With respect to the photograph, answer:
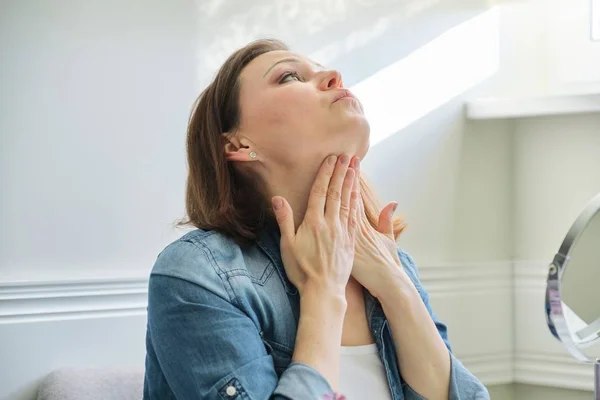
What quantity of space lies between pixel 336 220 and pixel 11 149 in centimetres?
84

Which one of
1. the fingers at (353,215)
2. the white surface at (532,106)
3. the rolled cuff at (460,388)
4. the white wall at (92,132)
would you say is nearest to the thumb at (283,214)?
the fingers at (353,215)

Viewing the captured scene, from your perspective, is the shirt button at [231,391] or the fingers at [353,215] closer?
the shirt button at [231,391]

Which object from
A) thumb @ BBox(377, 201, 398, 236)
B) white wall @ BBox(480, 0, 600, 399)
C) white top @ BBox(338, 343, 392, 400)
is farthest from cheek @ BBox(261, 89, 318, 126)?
white wall @ BBox(480, 0, 600, 399)

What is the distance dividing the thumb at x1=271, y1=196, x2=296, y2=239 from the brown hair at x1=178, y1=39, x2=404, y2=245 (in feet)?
0.18

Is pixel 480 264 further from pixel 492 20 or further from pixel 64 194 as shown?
pixel 64 194

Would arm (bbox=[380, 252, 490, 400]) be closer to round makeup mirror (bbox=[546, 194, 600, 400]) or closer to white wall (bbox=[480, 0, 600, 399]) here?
round makeup mirror (bbox=[546, 194, 600, 400])

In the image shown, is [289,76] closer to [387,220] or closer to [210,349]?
[387,220]

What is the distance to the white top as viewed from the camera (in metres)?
1.41

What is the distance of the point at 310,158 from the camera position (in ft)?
4.76

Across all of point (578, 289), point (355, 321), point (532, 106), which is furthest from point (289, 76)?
point (532, 106)

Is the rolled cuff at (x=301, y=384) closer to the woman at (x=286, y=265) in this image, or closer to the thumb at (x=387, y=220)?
the woman at (x=286, y=265)

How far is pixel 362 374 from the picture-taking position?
143 centimetres

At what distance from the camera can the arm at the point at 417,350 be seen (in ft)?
4.78

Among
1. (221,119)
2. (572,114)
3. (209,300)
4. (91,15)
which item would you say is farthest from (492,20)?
(209,300)
